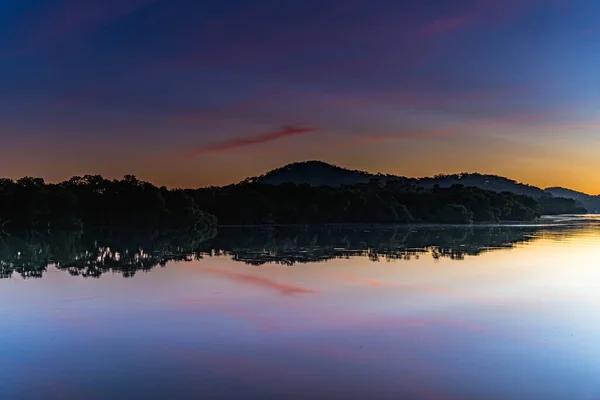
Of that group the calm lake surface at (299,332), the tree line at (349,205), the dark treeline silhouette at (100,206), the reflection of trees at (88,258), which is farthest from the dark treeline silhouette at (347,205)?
the calm lake surface at (299,332)

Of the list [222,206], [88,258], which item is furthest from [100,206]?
[88,258]

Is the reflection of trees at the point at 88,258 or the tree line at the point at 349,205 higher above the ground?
the tree line at the point at 349,205

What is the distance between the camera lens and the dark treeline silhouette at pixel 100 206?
54594 millimetres

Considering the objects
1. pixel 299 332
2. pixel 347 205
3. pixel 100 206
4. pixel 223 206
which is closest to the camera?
pixel 299 332

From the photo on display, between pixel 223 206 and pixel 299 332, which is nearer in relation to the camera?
pixel 299 332

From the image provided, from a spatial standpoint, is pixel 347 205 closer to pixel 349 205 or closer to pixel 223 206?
pixel 349 205

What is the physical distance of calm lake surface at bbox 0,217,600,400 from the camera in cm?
737

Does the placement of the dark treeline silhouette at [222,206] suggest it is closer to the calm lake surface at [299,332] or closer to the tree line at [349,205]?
the tree line at [349,205]

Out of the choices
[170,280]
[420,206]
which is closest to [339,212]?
[420,206]

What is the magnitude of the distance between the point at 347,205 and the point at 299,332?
6413 cm

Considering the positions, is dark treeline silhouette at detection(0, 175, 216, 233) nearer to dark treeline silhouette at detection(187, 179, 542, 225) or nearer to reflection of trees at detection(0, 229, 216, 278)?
dark treeline silhouette at detection(187, 179, 542, 225)

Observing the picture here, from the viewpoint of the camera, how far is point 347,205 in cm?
7425

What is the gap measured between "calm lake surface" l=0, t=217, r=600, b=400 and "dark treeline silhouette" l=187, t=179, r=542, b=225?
48.4 m

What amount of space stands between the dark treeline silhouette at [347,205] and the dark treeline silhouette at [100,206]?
886 centimetres
